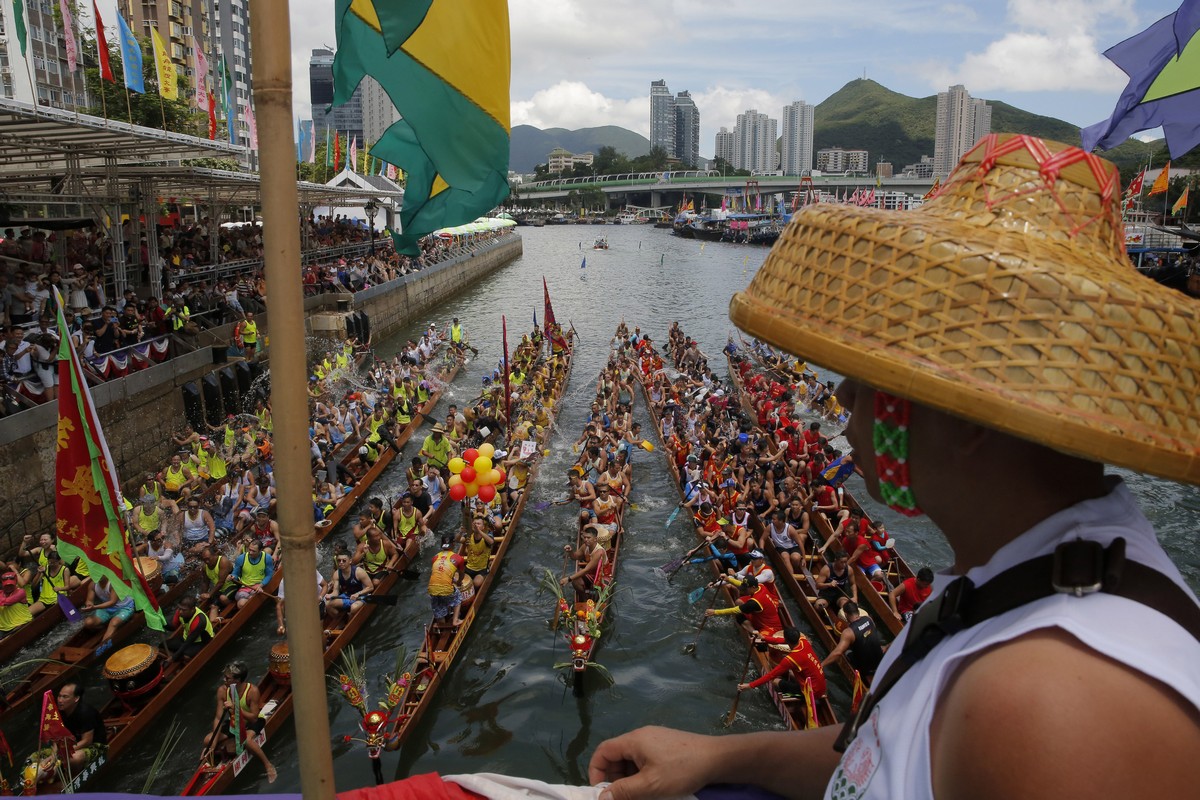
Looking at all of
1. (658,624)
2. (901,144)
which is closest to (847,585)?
(658,624)

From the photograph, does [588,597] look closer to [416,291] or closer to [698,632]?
[698,632]

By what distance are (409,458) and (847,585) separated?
10.9 m

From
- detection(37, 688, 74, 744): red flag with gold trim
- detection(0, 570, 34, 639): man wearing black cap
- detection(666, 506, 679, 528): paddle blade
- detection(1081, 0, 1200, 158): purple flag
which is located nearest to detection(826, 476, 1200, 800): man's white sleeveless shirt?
detection(1081, 0, 1200, 158): purple flag

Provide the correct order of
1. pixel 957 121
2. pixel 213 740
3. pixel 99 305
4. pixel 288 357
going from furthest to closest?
1. pixel 957 121
2. pixel 99 305
3. pixel 213 740
4. pixel 288 357

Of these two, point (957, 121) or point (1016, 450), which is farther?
point (957, 121)

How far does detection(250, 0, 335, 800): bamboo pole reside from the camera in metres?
1.58

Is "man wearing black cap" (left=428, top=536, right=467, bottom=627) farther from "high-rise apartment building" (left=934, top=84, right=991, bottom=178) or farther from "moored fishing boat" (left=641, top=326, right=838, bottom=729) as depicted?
"high-rise apartment building" (left=934, top=84, right=991, bottom=178)

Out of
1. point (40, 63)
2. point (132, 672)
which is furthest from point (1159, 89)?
point (40, 63)

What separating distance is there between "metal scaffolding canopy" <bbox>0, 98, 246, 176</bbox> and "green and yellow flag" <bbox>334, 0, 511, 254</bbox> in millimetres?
12015

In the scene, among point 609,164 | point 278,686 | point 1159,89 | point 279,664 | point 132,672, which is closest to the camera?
point 1159,89

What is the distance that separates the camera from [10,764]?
788 cm

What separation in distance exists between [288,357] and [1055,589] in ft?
4.59

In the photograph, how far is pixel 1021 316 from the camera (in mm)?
1016

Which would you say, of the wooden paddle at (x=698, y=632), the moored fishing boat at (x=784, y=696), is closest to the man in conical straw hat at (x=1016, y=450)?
the moored fishing boat at (x=784, y=696)
